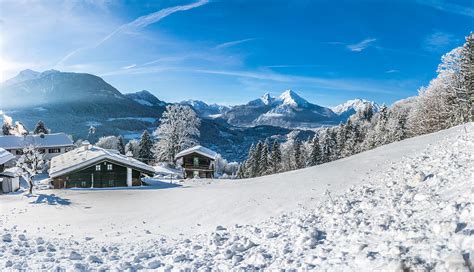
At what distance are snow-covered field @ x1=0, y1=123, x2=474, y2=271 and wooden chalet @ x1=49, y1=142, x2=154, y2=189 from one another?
56.9 ft

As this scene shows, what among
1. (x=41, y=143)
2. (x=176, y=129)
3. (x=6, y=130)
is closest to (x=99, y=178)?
(x=176, y=129)

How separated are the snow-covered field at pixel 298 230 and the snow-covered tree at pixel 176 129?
1633 inches

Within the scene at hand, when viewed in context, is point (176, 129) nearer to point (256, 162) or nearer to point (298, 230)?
point (256, 162)

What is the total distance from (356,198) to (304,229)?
172 inches

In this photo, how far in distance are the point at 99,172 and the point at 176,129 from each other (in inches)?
980

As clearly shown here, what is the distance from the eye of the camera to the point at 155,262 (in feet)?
30.2

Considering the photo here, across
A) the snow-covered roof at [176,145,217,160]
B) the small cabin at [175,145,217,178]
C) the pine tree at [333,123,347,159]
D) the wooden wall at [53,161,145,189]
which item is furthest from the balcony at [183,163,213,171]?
the pine tree at [333,123,347,159]

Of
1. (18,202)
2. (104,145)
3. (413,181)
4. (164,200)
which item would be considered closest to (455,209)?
(413,181)

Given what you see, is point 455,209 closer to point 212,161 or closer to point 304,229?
point 304,229

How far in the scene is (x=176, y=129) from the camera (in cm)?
6375

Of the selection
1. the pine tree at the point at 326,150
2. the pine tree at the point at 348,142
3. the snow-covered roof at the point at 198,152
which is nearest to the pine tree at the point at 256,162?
the pine tree at the point at 326,150

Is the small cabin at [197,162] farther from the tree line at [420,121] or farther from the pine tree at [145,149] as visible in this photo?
the tree line at [420,121]

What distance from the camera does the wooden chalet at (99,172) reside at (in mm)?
38781

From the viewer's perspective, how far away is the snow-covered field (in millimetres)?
7453
